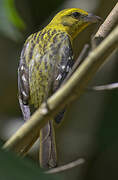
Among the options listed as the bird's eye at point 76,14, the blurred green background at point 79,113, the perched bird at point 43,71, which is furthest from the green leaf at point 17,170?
the blurred green background at point 79,113

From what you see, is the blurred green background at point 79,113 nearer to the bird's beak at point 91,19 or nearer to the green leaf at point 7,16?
the bird's beak at point 91,19

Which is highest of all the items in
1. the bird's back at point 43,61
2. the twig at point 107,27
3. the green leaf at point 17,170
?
the green leaf at point 17,170

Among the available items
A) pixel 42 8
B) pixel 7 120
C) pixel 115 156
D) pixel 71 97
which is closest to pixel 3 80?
pixel 7 120

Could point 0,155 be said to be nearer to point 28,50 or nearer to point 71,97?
point 71,97

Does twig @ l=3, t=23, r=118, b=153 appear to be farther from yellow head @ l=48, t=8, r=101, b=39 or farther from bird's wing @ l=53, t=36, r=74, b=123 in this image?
yellow head @ l=48, t=8, r=101, b=39

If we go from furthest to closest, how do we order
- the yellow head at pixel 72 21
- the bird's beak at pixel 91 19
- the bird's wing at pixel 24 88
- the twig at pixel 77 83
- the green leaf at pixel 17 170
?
the yellow head at pixel 72 21 → the bird's beak at pixel 91 19 → the bird's wing at pixel 24 88 → the twig at pixel 77 83 → the green leaf at pixel 17 170

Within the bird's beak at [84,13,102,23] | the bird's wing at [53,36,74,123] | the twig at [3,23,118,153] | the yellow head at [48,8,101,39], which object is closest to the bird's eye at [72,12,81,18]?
the yellow head at [48,8,101,39]
